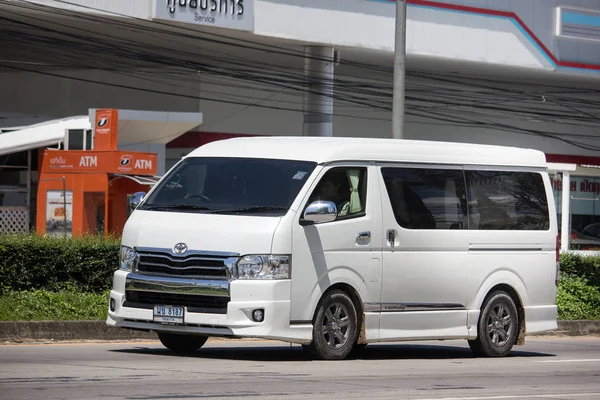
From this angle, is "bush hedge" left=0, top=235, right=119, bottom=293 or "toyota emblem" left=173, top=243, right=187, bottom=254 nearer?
"toyota emblem" left=173, top=243, right=187, bottom=254

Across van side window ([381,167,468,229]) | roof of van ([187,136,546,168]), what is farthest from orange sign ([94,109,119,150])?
van side window ([381,167,468,229])

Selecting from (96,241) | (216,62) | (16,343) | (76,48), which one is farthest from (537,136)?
(16,343)

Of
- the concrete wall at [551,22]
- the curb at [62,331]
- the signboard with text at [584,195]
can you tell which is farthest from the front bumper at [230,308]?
the signboard with text at [584,195]

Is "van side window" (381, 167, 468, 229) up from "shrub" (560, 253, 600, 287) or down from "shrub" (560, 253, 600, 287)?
up

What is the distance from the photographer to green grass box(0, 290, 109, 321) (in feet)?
51.5

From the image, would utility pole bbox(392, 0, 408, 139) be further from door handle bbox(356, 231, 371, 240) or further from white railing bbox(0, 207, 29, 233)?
white railing bbox(0, 207, 29, 233)

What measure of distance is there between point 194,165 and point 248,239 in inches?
61.7

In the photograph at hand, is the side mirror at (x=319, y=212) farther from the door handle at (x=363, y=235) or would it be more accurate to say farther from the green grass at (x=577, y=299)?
the green grass at (x=577, y=299)

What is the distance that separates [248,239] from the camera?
12133mm

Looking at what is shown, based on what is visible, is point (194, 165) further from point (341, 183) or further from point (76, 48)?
point (76, 48)

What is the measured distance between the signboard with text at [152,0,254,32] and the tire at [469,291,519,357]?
2226 cm

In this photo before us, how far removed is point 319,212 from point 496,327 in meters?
3.39

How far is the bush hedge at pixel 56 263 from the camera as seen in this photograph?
665 inches

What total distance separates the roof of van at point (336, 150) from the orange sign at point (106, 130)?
1638 centimetres
